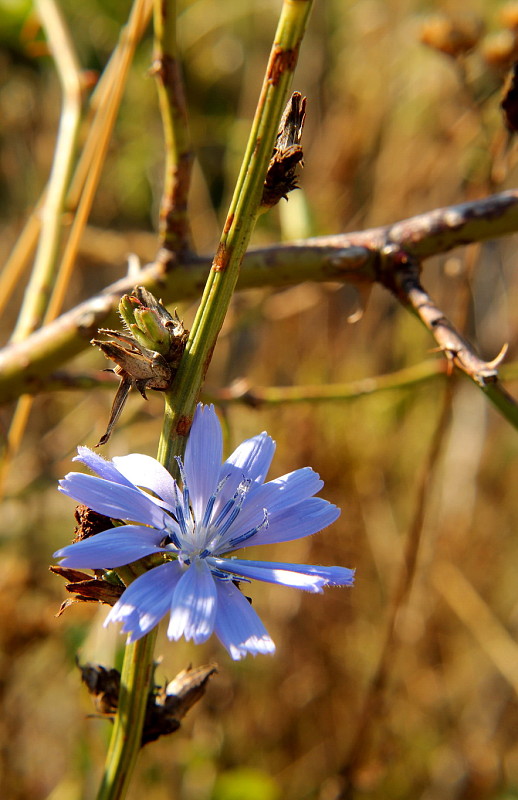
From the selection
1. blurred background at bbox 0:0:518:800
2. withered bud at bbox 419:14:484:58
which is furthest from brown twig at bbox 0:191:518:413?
blurred background at bbox 0:0:518:800

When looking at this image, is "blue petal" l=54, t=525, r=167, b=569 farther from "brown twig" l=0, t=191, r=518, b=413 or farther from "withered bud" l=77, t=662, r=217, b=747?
"brown twig" l=0, t=191, r=518, b=413

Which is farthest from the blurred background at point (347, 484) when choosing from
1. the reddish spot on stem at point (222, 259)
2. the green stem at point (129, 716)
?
the reddish spot on stem at point (222, 259)

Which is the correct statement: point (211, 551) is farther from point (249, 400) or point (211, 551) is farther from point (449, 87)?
point (449, 87)

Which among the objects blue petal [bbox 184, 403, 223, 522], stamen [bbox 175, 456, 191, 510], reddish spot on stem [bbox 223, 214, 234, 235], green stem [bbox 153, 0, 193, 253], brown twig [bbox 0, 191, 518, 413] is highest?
green stem [bbox 153, 0, 193, 253]

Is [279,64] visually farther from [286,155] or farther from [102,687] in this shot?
[102,687]

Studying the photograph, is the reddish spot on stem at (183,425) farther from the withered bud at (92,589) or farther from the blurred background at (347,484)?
the blurred background at (347,484)

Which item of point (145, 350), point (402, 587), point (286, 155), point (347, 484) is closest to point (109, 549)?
point (145, 350)
